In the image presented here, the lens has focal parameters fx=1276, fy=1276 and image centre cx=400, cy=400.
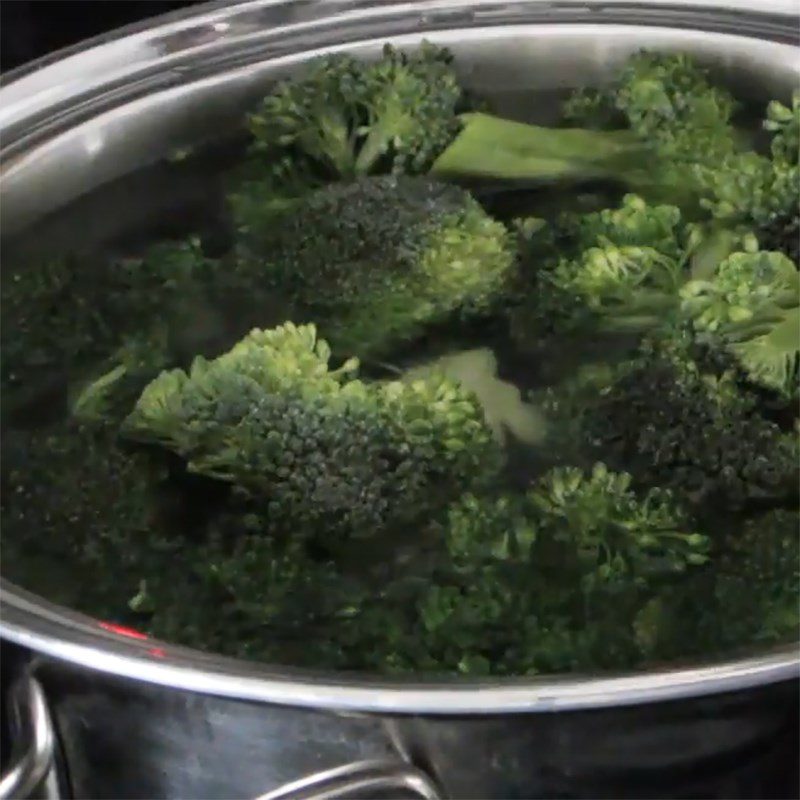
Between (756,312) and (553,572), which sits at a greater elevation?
(756,312)

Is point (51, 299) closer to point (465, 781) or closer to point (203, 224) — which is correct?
point (203, 224)

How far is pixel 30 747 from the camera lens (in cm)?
64

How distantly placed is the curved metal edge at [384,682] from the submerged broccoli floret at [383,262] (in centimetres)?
28

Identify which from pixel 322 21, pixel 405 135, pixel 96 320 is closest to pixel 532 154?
pixel 405 135

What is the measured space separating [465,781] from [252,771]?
0.11m

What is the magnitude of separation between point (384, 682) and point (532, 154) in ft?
1.63

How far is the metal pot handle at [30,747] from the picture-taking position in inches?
24.2

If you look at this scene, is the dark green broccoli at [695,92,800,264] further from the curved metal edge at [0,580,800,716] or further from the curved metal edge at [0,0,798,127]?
the curved metal edge at [0,580,800,716]

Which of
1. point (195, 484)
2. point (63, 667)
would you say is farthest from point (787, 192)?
point (63, 667)

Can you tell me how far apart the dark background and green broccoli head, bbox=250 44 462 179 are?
0.24 metres

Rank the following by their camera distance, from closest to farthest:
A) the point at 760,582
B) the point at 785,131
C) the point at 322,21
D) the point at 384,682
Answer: the point at 384,682, the point at 760,582, the point at 785,131, the point at 322,21

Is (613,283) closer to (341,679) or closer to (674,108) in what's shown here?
(674,108)

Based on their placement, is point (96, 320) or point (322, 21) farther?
point (322, 21)

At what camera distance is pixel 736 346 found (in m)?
0.75
